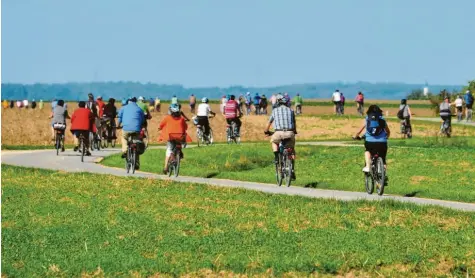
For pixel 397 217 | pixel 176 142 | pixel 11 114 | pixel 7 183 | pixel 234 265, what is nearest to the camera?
pixel 234 265

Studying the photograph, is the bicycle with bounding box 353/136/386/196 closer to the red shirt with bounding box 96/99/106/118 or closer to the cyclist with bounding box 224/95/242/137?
the cyclist with bounding box 224/95/242/137

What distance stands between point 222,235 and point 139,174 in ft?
48.0

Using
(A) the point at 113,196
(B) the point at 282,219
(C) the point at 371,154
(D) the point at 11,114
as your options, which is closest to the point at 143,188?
(A) the point at 113,196

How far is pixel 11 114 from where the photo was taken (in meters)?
89.1

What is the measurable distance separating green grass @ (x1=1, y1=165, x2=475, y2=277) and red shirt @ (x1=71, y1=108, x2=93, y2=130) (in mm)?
13710

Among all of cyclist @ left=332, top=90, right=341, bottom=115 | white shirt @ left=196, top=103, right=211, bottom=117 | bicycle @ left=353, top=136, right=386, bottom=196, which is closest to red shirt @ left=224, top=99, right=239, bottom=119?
white shirt @ left=196, top=103, right=211, bottom=117

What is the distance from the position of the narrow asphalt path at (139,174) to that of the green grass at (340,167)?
0.87 metres

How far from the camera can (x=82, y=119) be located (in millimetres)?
37062

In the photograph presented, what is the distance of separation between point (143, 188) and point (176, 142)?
496cm

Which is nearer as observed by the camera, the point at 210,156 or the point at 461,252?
the point at 461,252

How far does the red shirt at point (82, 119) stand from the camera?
37.0m

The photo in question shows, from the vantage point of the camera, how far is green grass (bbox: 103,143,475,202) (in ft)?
87.8

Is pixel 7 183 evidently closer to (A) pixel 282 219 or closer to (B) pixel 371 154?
(B) pixel 371 154

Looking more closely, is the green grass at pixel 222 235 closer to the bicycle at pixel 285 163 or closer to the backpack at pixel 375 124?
the backpack at pixel 375 124
